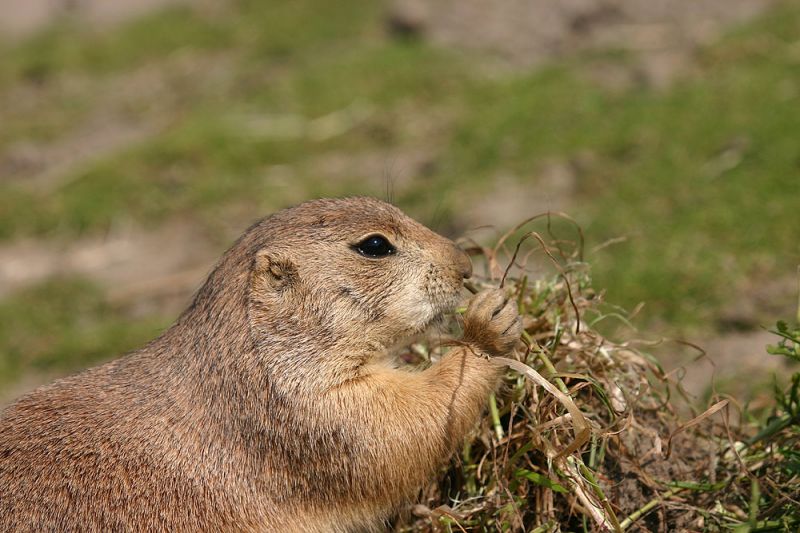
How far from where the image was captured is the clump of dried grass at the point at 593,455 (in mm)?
3107

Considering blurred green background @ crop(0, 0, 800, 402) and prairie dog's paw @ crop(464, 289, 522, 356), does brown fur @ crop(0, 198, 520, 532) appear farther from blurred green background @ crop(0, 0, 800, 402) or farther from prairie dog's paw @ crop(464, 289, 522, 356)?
blurred green background @ crop(0, 0, 800, 402)

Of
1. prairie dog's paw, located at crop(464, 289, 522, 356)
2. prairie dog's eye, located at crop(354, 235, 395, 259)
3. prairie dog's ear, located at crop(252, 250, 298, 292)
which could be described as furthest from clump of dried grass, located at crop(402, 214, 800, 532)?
prairie dog's ear, located at crop(252, 250, 298, 292)

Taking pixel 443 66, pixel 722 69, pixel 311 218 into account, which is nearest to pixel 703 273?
pixel 311 218

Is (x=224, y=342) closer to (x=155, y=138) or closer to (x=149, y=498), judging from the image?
(x=149, y=498)

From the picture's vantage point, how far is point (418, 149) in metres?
Answer: 8.34

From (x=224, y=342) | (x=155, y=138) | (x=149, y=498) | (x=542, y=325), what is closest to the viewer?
(x=149, y=498)

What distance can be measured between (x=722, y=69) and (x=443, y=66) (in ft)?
8.76

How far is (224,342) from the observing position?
3.39 metres

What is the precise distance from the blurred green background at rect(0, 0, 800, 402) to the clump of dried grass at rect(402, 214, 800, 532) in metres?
1.15

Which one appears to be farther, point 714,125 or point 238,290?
point 714,125

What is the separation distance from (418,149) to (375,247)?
4932 millimetres

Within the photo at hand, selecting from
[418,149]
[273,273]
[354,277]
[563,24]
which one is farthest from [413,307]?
[563,24]

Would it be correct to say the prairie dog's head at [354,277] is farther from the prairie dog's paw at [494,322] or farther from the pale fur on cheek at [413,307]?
the prairie dog's paw at [494,322]

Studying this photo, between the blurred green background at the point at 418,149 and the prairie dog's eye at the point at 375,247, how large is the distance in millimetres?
1573
